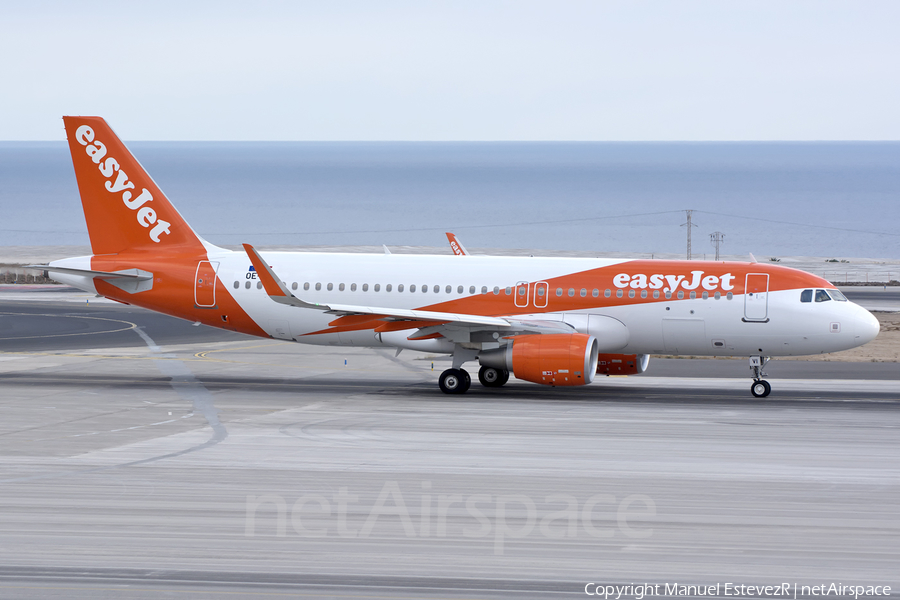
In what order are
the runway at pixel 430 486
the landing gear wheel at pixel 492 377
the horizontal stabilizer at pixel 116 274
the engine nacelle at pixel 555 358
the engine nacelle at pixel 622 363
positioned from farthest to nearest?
the horizontal stabilizer at pixel 116 274
the landing gear wheel at pixel 492 377
the engine nacelle at pixel 622 363
the engine nacelle at pixel 555 358
the runway at pixel 430 486

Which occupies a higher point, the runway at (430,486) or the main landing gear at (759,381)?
the main landing gear at (759,381)

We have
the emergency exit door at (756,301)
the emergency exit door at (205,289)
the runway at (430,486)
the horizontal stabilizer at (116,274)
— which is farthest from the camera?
the horizontal stabilizer at (116,274)

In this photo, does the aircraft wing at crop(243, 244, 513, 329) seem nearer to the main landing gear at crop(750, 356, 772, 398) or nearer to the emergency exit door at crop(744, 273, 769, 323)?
the emergency exit door at crop(744, 273, 769, 323)

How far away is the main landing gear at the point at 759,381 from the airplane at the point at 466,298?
0.12 feet

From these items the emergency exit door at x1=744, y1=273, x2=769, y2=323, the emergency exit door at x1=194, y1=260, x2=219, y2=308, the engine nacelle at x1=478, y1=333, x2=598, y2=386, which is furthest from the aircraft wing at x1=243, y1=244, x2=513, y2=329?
the emergency exit door at x1=744, y1=273, x2=769, y2=323

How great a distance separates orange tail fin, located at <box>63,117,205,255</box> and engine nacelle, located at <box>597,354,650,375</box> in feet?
45.1

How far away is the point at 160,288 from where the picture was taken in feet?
108

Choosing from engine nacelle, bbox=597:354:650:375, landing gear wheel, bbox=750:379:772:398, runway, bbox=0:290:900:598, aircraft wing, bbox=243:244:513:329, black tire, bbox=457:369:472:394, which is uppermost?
aircraft wing, bbox=243:244:513:329

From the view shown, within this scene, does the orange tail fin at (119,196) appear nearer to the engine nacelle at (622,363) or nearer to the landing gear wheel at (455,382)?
the landing gear wheel at (455,382)

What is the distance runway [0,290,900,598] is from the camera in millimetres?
13773

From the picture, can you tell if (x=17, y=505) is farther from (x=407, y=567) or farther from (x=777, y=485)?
(x=777, y=485)

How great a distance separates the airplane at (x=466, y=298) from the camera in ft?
96.5

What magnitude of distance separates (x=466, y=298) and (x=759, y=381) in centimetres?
924

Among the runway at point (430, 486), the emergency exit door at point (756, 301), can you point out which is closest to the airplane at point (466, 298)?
the emergency exit door at point (756, 301)
